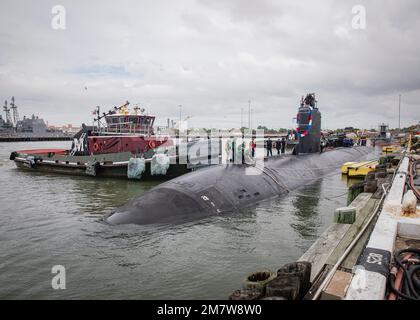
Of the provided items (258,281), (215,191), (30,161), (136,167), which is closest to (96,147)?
(30,161)

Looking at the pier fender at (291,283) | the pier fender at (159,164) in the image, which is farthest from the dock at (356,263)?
the pier fender at (159,164)

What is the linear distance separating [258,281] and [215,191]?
24.3 feet

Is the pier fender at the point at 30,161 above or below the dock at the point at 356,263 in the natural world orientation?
above

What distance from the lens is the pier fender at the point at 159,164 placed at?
2258 centimetres

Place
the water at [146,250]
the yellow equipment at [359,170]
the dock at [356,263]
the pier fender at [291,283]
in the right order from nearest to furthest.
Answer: the pier fender at [291,283] → the dock at [356,263] → the water at [146,250] → the yellow equipment at [359,170]

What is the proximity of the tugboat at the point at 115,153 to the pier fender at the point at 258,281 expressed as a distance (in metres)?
18.4

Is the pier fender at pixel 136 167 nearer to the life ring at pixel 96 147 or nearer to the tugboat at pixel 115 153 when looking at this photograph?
the tugboat at pixel 115 153

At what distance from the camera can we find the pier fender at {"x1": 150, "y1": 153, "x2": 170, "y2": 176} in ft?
74.1

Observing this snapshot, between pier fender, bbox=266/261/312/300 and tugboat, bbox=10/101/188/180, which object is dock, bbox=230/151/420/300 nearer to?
pier fender, bbox=266/261/312/300

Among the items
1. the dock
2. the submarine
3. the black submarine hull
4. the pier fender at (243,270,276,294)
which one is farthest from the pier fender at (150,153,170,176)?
the pier fender at (243,270,276,294)
